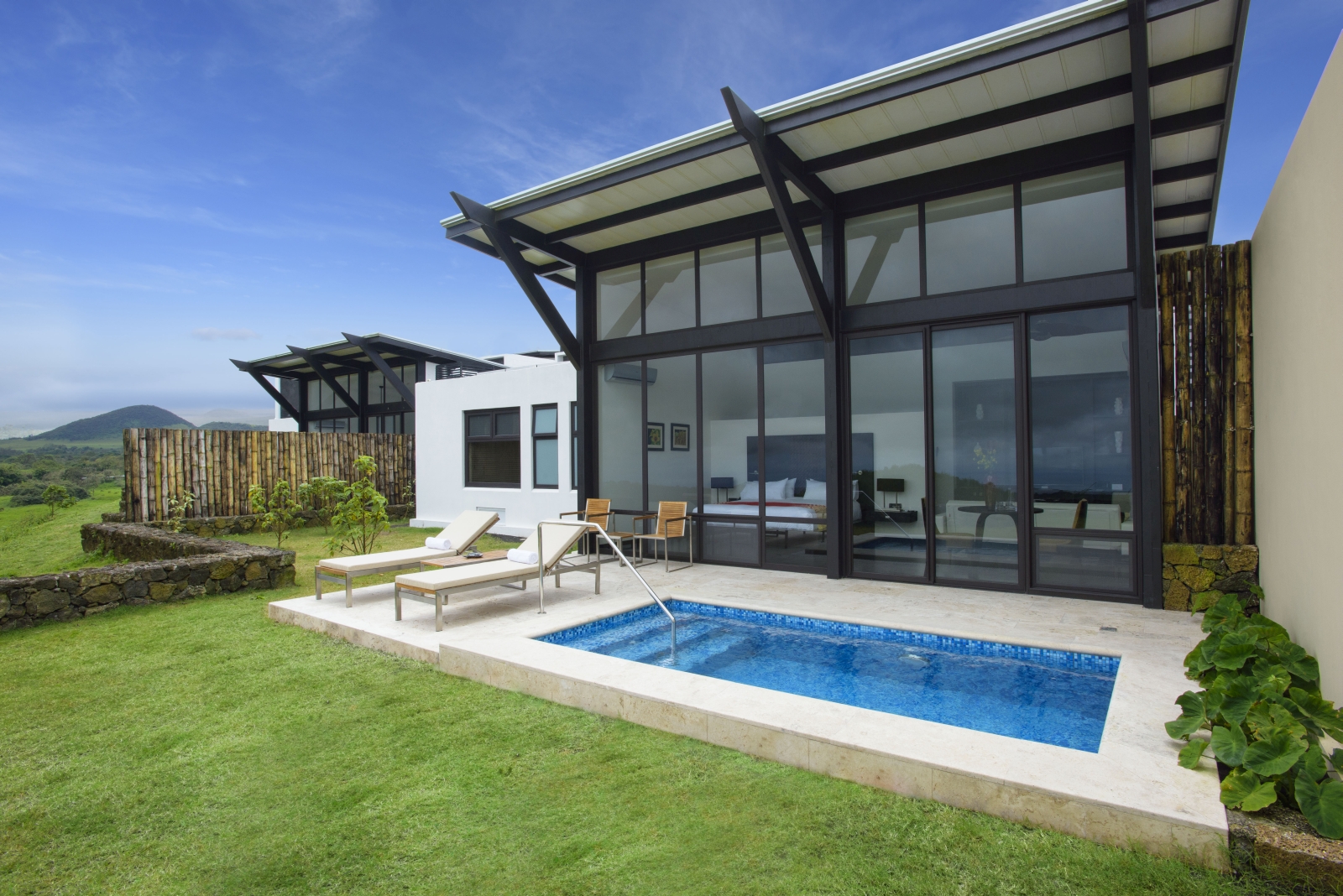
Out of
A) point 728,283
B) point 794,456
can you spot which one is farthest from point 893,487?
point 728,283

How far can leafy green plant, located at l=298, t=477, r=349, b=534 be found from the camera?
9.61m

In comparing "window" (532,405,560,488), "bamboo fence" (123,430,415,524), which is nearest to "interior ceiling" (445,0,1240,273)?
"window" (532,405,560,488)

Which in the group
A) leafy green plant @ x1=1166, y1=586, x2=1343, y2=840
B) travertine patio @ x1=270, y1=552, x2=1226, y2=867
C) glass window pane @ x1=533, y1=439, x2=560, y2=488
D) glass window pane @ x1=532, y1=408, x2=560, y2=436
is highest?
glass window pane @ x1=532, y1=408, x2=560, y2=436

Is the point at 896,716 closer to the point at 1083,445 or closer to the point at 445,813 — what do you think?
the point at 445,813

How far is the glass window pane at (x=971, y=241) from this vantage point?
21.7 ft

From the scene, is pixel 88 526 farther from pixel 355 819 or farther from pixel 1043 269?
pixel 1043 269

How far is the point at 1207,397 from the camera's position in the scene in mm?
5789

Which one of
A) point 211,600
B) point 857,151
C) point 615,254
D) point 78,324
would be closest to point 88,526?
point 211,600

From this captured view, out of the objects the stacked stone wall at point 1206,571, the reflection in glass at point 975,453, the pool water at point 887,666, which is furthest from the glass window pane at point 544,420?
the stacked stone wall at point 1206,571

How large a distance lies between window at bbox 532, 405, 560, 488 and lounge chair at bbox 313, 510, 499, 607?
4.59 m

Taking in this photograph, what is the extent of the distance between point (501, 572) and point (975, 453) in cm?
468

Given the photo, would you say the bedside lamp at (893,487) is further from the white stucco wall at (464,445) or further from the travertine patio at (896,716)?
the white stucco wall at (464,445)

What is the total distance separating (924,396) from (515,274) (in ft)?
17.0

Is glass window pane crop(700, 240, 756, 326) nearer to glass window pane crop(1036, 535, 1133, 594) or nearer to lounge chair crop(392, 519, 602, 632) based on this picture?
lounge chair crop(392, 519, 602, 632)
